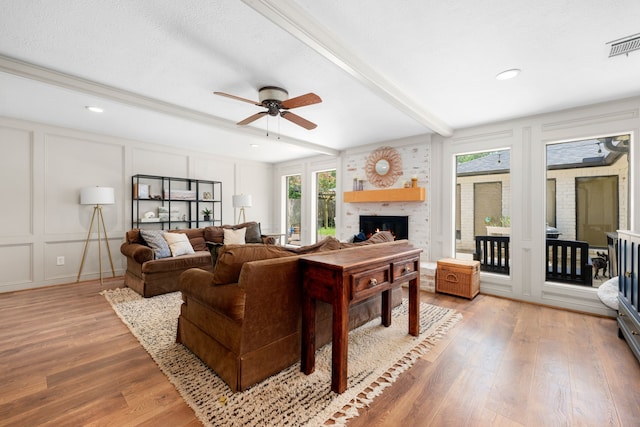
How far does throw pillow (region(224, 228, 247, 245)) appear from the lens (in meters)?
4.91

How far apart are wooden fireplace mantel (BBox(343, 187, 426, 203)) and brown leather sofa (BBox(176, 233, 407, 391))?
3.03 metres

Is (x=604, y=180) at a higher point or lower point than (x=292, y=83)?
lower

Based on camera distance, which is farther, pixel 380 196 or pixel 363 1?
pixel 380 196

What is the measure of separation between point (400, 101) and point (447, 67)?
59cm

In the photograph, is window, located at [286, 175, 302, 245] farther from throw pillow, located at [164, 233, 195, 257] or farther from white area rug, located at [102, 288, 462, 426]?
white area rug, located at [102, 288, 462, 426]

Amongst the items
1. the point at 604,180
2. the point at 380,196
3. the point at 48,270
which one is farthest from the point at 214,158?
the point at 604,180

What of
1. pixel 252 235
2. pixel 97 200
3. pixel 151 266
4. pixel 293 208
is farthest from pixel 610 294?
pixel 97 200

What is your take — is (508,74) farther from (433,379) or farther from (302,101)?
(433,379)

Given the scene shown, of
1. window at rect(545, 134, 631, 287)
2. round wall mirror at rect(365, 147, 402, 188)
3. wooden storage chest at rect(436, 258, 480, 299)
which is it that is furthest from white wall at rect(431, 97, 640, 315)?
round wall mirror at rect(365, 147, 402, 188)

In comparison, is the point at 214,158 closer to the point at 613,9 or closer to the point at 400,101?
the point at 400,101

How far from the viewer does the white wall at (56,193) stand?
3.91 m

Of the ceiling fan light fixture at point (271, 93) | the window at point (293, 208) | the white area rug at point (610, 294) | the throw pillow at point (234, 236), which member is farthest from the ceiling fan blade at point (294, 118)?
the window at point (293, 208)

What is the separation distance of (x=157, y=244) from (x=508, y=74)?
15.5 ft

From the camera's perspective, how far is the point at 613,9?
1.76 m
